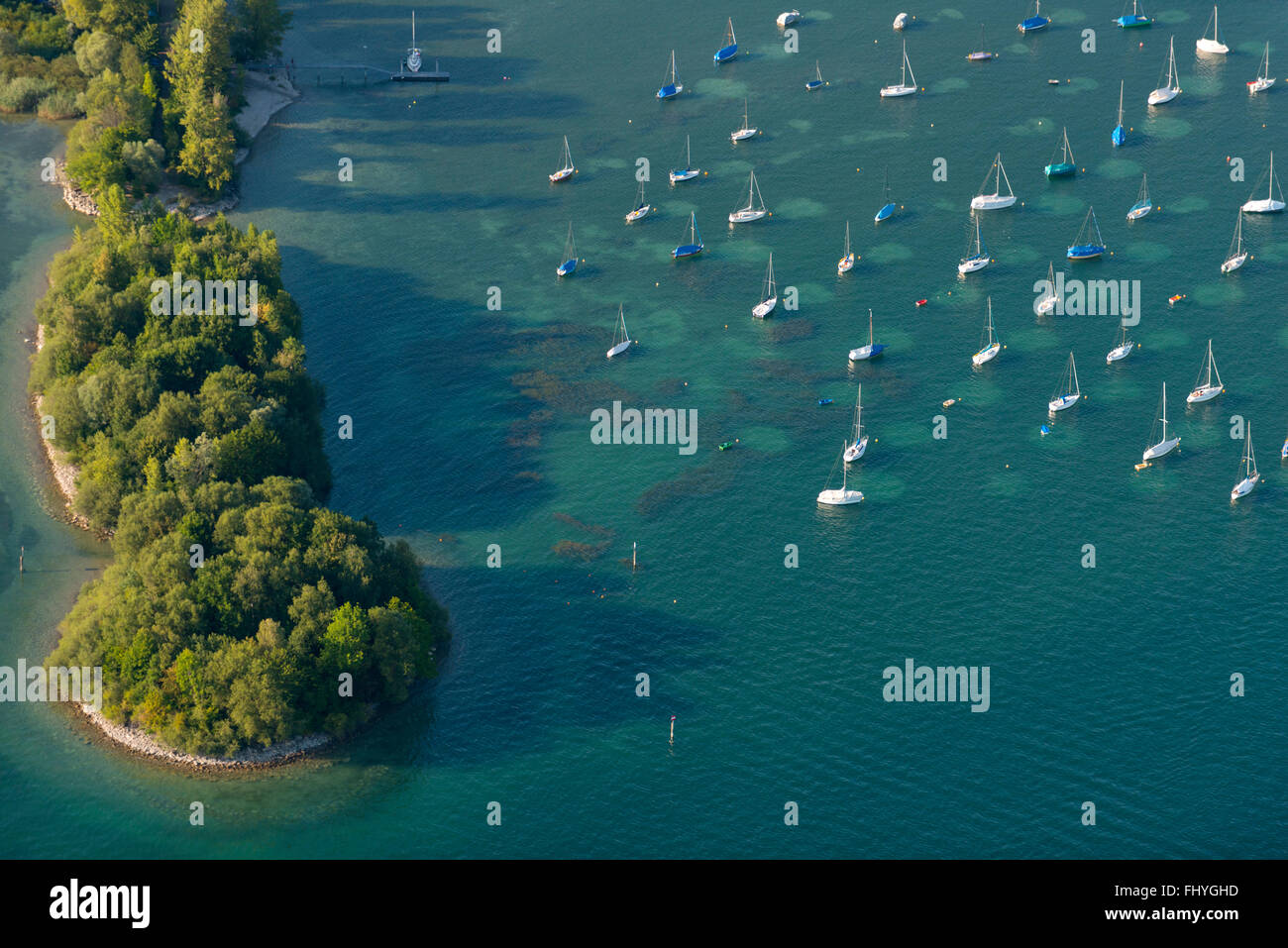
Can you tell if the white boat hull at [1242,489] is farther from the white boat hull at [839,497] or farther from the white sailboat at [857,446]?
the white boat hull at [839,497]

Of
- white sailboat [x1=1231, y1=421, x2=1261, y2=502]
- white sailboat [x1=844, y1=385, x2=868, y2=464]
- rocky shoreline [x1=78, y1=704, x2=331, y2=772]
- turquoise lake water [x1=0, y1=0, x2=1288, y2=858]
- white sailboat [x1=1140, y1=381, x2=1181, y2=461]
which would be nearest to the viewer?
turquoise lake water [x1=0, y1=0, x2=1288, y2=858]

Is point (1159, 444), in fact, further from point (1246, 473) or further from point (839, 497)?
point (839, 497)

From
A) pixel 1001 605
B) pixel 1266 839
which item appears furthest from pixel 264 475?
pixel 1266 839

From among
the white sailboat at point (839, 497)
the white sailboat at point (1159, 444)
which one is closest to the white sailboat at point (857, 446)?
the white sailboat at point (839, 497)

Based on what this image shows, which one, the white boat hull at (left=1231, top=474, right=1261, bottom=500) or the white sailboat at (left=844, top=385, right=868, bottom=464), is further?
the white sailboat at (left=844, top=385, right=868, bottom=464)

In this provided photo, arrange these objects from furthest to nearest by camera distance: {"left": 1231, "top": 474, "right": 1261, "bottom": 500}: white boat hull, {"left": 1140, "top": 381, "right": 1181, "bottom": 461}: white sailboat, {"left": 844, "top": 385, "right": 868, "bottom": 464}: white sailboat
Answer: {"left": 844, "top": 385, "right": 868, "bottom": 464}: white sailboat, {"left": 1140, "top": 381, "right": 1181, "bottom": 461}: white sailboat, {"left": 1231, "top": 474, "right": 1261, "bottom": 500}: white boat hull

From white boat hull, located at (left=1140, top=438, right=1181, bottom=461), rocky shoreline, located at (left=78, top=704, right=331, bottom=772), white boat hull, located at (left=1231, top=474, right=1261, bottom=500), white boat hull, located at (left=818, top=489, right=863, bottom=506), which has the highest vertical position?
white boat hull, located at (left=1140, top=438, right=1181, bottom=461)

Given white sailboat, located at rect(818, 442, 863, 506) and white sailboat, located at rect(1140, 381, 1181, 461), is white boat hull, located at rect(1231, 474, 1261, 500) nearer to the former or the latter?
white sailboat, located at rect(1140, 381, 1181, 461)

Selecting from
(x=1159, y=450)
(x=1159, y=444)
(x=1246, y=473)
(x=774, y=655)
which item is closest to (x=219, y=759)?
(x=774, y=655)

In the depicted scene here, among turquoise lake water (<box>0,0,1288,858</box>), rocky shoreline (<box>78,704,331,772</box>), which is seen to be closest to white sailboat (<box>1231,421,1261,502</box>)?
turquoise lake water (<box>0,0,1288,858</box>)
